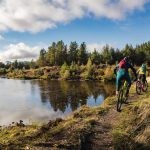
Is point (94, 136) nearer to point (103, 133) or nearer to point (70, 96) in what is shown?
point (103, 133)

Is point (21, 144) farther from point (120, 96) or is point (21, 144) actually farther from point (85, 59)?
point (85, 59)

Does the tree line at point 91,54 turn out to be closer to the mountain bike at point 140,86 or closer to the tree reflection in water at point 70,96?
the tree reflection in water at point 70,96

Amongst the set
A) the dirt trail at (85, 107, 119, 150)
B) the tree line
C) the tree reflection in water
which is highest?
the tree line

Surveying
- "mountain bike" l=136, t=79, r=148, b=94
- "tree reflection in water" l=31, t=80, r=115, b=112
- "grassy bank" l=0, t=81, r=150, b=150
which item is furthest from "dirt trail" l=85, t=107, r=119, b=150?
"tree reflection in water" l=31, t=80, r=115, b=112

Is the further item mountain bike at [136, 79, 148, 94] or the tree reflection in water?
the tree reflection in water

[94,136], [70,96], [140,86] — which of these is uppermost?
[140,86]

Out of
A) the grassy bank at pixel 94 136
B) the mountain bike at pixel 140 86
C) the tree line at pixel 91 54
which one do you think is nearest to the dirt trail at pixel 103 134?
the grassy bank at pixel 94 136

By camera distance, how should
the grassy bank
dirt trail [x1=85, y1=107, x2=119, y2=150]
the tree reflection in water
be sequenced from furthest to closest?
the tree reflection in water
dirt trail [x1=85, y1=107, x2=119, y2=150]
the grassy bank

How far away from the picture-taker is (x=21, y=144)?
1162 centimetres

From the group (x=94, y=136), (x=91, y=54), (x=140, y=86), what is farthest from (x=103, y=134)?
(x=91, y=54)

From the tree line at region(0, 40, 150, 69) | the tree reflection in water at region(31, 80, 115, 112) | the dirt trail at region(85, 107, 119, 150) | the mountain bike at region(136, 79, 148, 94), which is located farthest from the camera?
the tree line at region(0, 40, 150, 69)

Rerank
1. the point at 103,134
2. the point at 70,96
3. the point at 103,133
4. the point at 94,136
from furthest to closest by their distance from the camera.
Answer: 1. the point at 70,96
2. the point at 103,133
3. the point at 103,134
4. the point at 94,136

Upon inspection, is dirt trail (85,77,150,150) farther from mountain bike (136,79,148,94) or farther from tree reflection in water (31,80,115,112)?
tree reflection in water (31,80,115,112)

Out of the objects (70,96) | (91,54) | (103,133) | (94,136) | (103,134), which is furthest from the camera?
(91,54)
